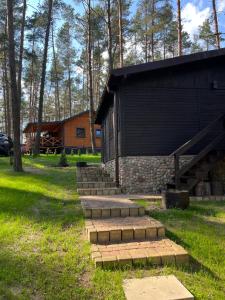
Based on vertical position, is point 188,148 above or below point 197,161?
above

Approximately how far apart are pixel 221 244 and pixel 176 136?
5005mm

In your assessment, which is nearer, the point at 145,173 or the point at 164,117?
the point at 145,173

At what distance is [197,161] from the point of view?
8188 millimetres

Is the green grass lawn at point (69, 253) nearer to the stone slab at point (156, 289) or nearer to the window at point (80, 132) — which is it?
the stone slab at point (156, 289)

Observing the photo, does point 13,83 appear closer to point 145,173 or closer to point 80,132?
point 145,173

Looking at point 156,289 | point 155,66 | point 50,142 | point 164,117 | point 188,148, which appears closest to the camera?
point 156,289

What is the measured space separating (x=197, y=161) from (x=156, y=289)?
220 inches

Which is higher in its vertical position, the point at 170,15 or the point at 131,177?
the point at 170,15

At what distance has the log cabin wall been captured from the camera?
25.4 m

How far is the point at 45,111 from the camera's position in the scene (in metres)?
41.1

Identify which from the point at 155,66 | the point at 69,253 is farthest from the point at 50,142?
the point at 69,253

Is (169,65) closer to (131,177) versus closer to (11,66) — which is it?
(131,177)

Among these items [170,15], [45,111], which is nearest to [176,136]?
[170,15]

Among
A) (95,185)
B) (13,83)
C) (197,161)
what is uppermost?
(13,83)
